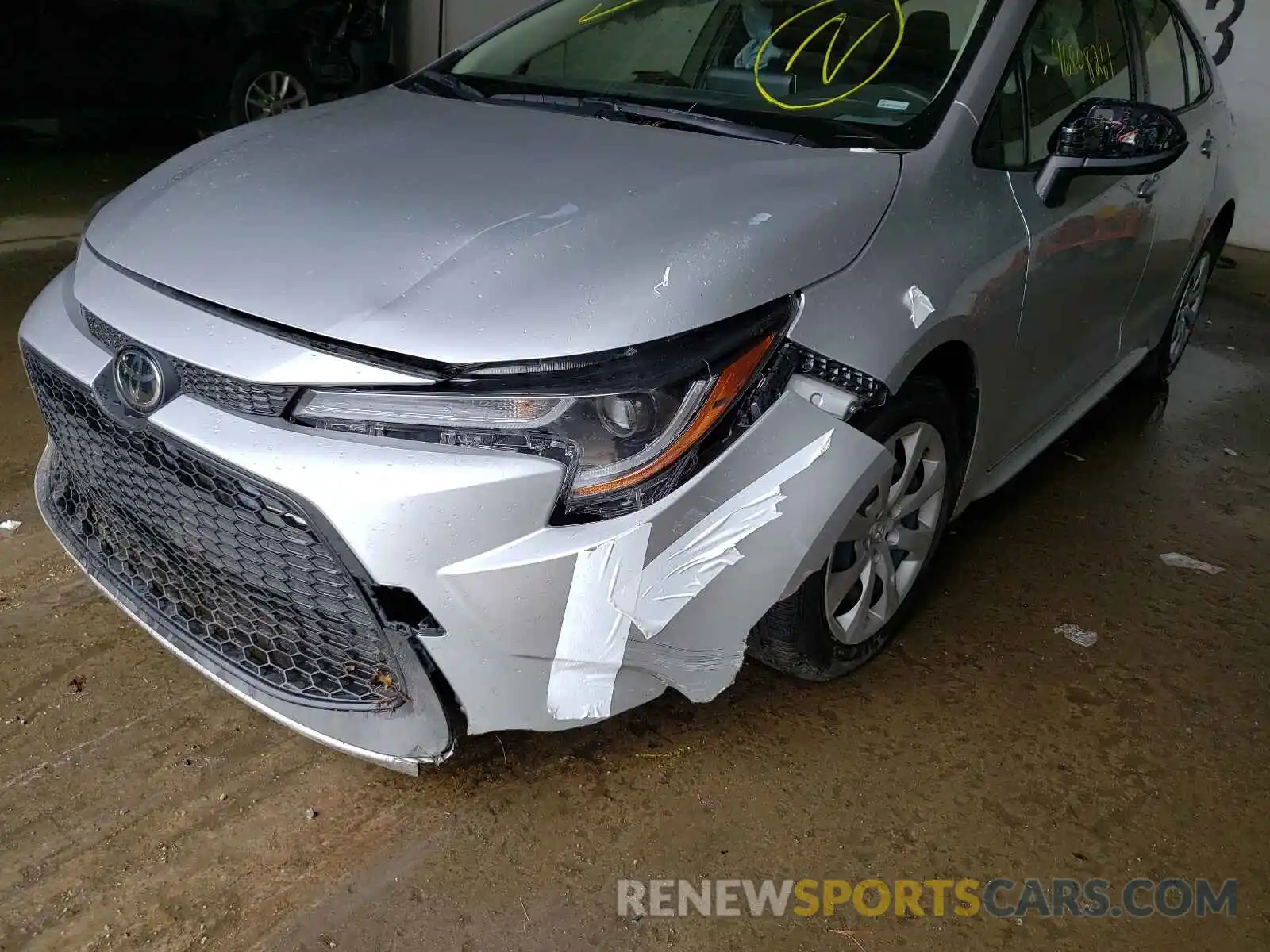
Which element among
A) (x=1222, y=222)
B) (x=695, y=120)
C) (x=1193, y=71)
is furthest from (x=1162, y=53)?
(x=695, y=120)

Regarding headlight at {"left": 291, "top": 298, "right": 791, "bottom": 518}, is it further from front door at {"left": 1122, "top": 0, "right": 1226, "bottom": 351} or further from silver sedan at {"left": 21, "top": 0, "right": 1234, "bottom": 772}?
front door at {"left": 1122, "top": 0, "right": 1226, "bottom": 351}

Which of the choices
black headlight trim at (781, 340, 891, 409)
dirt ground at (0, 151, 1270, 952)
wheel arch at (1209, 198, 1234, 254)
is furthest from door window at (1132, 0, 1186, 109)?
black headlight trim at (781, 340, 891, 409)

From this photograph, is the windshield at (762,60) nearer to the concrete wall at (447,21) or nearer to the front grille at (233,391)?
the front grille at (233,391)

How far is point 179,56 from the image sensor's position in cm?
550

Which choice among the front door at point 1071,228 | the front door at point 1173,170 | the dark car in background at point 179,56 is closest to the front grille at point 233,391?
the front door at point 1071,228

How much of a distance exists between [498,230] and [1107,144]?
1.37 meters

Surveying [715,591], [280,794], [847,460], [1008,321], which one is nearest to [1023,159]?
[1008,321]

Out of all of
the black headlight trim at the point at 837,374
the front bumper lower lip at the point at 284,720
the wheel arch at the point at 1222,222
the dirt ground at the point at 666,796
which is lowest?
the dirt ground at the point at 666,796

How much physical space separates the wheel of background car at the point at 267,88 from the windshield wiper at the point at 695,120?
4073 mm

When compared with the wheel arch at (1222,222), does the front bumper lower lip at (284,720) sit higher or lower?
lower

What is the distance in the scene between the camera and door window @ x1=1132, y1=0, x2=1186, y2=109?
2.91 meters

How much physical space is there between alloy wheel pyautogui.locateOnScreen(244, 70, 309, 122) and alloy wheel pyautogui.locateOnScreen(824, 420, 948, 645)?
4.96m

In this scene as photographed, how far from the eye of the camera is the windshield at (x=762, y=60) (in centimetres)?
207

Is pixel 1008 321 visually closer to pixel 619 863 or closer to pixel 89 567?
pixel 619 863
